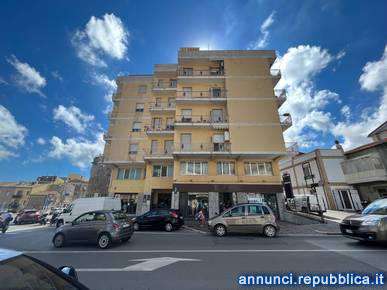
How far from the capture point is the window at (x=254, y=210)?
10.0m

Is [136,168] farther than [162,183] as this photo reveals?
Yes

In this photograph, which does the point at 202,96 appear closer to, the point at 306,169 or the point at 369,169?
the point at 306,169

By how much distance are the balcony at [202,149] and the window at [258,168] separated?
2746 mm

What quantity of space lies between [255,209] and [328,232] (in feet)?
16.0

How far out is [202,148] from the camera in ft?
60.2

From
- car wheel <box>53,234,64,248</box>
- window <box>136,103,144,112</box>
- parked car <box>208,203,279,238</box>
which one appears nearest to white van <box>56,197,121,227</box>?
car wheel <box>53,234,64,248</box>

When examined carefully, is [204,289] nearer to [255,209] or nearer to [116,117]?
[255,209]

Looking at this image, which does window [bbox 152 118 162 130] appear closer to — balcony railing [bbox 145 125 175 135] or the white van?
balcony railing [bbox 145 125 175 135]

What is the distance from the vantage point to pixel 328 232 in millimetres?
10500

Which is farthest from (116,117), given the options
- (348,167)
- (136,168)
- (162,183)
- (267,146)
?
(348,167)

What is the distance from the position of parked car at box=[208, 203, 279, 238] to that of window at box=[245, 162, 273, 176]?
8.16m

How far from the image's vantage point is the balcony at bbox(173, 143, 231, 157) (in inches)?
697

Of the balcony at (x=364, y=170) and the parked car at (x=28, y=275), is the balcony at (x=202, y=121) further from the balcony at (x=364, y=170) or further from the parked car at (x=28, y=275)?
the balcony at (x=364, y=170)

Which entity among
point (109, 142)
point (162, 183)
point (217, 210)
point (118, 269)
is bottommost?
point (118, 269)
